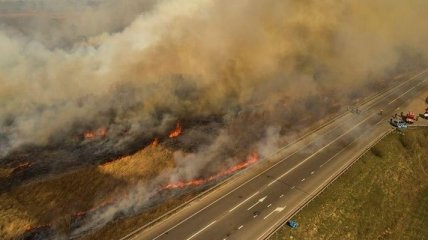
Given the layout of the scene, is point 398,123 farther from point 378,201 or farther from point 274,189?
point 274,189

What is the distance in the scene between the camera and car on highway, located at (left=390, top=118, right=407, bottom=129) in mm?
72375

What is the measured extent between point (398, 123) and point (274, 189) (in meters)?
38.7

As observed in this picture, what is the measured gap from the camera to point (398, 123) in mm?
73688

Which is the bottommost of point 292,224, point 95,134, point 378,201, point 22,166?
point 378,201

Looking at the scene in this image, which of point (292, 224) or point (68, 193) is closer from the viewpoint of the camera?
point (292, 224)

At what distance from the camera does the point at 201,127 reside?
214ft

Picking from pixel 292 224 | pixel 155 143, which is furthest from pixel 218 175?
pixel 292 224

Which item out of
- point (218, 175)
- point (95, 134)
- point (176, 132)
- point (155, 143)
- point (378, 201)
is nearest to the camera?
point (218, 175)

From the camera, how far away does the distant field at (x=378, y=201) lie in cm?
4684

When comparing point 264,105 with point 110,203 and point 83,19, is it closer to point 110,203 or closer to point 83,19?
point 110,203

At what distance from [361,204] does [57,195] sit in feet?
138

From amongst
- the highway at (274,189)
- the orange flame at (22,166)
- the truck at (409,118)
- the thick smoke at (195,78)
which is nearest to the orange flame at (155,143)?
the thick smoke at (195,78)

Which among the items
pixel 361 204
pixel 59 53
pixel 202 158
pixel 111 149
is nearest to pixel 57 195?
pixel 111 149

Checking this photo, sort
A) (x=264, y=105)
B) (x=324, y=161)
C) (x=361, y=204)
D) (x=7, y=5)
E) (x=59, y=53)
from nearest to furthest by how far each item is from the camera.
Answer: (x=361, y=204) < (x=324, y=161) < (x=59, y=53) < (x=264, y=105) < (x=7, y=5)
